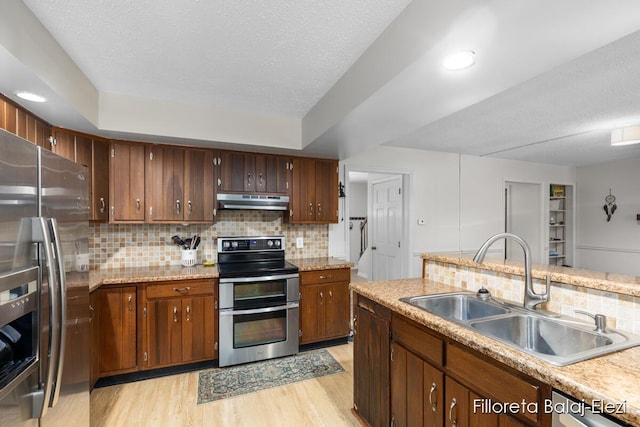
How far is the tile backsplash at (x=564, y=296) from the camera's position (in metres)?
1.28

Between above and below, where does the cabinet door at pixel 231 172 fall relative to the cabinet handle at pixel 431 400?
above

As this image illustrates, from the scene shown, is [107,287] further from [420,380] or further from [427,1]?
[427,1]

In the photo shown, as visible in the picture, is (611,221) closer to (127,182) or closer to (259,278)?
(259,278)

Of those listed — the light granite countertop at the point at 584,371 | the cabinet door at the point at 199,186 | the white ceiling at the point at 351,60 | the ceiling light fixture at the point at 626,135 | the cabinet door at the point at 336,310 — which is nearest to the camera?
the light granite countertop at the point at 584,371

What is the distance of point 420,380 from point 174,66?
2.47 meters

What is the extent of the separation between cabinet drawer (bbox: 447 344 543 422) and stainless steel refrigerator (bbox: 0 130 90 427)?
5.43ft

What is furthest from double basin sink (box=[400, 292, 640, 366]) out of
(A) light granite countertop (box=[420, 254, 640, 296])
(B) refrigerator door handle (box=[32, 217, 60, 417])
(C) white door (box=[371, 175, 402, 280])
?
(C) white door (box=[371, 175, 402, 280])

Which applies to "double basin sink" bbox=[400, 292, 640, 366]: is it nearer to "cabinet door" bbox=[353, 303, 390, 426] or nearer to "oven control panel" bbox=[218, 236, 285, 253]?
"cabinet door" bbox=[353, 303, 390, 426]

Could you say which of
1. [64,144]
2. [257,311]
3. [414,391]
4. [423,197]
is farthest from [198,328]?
[423,197]

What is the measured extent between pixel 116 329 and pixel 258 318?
1184 mm

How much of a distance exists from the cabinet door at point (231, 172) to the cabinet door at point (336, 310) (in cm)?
145

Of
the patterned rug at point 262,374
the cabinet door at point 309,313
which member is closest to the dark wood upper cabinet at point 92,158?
the patterned rug at point 262,374

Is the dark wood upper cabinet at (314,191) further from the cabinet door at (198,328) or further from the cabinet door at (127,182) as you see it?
the cabinet door at (127,182)

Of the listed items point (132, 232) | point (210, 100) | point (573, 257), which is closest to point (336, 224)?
point (210, 100)
